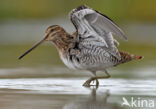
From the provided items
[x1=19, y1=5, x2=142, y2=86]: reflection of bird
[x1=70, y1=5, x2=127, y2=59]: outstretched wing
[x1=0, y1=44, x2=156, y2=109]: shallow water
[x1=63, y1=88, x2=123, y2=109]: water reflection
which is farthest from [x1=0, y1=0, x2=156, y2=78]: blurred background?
[x1=63, y1=88, x2=123, y2=109]: water reflection

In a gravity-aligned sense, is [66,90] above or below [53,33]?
below

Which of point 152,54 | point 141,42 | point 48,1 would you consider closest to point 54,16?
point 48,1

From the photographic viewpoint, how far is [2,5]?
70.3ft

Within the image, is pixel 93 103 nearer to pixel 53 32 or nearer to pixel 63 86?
pixel 63 86

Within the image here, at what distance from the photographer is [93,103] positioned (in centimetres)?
828

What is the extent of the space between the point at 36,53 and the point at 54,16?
8016mm

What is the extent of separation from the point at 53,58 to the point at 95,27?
472 cm

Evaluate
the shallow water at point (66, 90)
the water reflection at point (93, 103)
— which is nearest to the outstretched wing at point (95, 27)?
the shallow water at point (66, 90)

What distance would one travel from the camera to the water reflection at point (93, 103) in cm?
798

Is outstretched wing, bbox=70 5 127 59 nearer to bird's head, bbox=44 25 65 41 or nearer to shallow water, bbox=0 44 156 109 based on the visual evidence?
bird's head, bbox=44 25 65 41

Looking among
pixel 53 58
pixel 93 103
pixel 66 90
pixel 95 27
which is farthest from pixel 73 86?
pixel 53 58

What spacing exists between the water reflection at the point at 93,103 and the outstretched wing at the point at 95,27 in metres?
1.31

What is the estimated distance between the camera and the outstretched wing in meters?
9.67

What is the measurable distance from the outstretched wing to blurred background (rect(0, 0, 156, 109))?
2.29 ft
